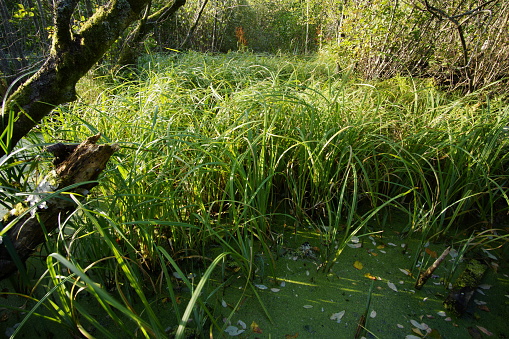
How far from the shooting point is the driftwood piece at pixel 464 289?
1.17 meters

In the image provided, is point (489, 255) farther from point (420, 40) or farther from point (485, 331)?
point (420, 40)

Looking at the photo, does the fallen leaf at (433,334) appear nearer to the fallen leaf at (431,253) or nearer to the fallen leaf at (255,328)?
the fallen leaf at (431,253)

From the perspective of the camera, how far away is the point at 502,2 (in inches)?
104

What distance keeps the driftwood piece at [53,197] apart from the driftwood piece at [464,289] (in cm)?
142

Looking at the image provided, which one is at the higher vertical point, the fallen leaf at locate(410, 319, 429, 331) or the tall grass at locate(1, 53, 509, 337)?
the tall grass at locate(1, 53, 509, 337)

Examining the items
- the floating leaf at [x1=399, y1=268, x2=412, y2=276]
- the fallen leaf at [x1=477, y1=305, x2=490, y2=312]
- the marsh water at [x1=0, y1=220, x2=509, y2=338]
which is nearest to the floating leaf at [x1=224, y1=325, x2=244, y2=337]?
the marsh water at [x1=0, y1=220, x2=509, y2=338]

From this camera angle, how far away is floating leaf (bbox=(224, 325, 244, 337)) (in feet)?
3.48

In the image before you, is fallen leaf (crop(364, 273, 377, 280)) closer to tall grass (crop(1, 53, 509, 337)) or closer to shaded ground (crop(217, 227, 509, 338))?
shaded ground (crop(217, 227, 509, 338))

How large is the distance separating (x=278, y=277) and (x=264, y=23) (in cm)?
994

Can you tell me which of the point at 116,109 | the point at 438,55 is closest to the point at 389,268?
the point at 116,109

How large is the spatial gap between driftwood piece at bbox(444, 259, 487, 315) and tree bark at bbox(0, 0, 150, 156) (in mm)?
1899

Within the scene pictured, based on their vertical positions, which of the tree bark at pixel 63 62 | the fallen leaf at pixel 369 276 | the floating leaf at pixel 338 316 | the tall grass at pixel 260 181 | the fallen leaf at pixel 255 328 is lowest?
the fallen leaf at pixel 255 328

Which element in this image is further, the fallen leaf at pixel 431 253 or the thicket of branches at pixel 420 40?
the thicket of branches at pixel 420 40

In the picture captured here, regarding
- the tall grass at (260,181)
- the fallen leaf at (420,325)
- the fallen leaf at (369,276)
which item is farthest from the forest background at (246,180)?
the fallen leaf at (420,325)
